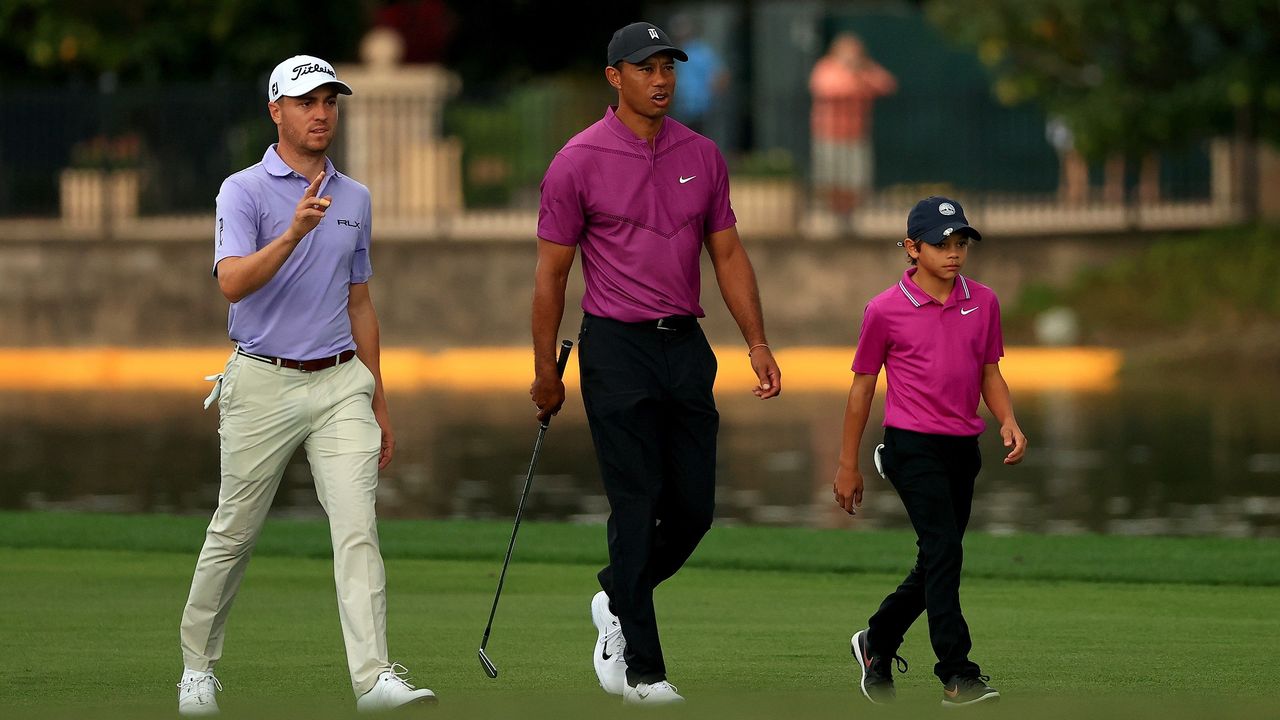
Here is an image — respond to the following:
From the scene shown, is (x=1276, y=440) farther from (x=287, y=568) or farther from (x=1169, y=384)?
(x=287, y=568)

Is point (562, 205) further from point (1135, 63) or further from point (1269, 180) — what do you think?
point (1269, 180)

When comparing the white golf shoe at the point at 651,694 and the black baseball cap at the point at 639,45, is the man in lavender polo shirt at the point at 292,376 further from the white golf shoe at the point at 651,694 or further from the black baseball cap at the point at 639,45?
the black baseball cap at the point at 639,45

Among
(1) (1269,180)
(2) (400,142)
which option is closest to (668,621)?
(2) (400,142)

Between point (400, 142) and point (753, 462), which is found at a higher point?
point (400, 142)

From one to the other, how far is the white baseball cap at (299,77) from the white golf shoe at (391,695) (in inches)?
69.7

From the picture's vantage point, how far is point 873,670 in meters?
7.79

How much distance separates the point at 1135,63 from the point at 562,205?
62.4ft

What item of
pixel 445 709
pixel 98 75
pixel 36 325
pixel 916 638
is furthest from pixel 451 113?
pixel 445 709

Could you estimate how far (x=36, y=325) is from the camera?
26219mm

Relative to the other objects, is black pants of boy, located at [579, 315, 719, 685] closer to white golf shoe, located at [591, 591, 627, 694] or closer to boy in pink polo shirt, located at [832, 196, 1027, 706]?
white golf shoe, located at [591, 591, 627, 694]

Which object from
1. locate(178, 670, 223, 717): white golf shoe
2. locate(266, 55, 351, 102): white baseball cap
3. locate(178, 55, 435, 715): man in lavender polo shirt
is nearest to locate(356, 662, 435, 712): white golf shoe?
locate(178, 55, 435, 715): man in lavender polo shirt

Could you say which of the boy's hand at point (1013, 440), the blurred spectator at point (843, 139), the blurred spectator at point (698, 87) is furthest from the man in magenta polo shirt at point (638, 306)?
the blurred spectator at point (698, 87)

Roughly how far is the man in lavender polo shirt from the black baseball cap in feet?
2.92

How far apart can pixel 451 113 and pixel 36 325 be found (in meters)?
5.03
